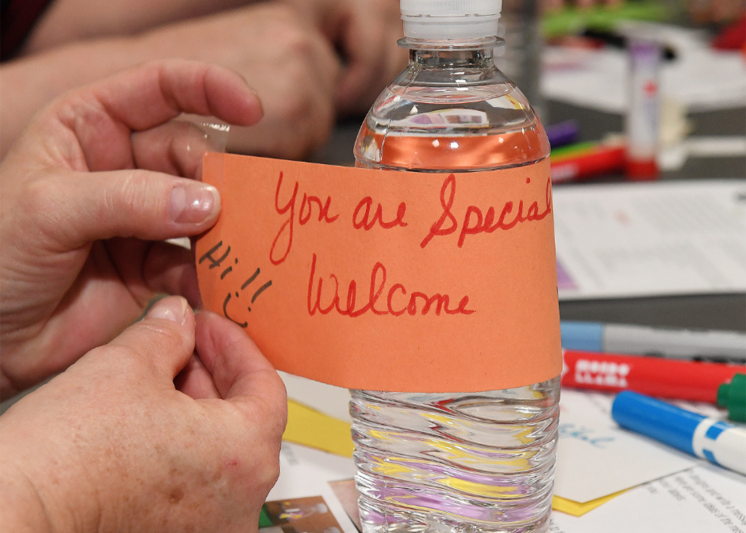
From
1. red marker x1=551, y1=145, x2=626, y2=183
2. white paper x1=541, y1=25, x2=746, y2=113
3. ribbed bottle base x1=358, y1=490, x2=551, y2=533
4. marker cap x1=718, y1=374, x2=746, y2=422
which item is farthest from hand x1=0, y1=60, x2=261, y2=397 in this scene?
white paper x1=541, y1=25, x2=746, y2=113

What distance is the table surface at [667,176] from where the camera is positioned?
0.79m

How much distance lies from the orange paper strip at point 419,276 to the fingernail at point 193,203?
6 centimetres

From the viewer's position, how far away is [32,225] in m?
0.54

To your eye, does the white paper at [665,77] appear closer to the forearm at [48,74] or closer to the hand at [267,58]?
the hand at [267,58]

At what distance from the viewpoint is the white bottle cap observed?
0.41 m

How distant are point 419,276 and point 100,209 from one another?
0.25 m

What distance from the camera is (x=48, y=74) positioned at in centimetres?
94

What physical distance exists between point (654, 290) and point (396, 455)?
480 mm

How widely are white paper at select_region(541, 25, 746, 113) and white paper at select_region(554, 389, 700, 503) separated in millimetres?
1082

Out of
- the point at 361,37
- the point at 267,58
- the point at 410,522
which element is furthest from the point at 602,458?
the point at 361,37

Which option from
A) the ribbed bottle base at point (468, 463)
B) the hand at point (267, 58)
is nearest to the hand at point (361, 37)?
the hand at point (267, 58)

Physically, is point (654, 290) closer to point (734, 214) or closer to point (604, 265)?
point (604, 265)

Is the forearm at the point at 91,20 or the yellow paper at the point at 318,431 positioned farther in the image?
the forearm at the point at 91,20

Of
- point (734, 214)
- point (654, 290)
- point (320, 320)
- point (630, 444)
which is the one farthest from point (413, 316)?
point (734, 214)
